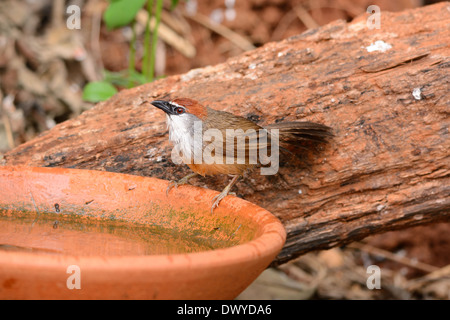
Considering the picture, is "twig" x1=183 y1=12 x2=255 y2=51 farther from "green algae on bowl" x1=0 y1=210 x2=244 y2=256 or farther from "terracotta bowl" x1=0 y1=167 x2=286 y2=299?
"green algae on bowl" x1=0 y1=210 x2=244 y2=256

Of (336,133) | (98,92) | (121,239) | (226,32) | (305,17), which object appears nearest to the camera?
(121,239)

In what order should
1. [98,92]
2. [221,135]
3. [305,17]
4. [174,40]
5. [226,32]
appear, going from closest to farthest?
[221,135]
[98,92]
[305,17]
[226,32]
[174,40]

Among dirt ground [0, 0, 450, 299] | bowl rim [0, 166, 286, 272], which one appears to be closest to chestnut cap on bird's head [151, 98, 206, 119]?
bowl rim [0, 166, 286, 272]

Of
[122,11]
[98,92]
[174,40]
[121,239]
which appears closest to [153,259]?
[121,239]

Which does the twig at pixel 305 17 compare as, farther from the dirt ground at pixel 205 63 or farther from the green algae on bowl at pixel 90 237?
the green algae on bowl at pixel 90 237

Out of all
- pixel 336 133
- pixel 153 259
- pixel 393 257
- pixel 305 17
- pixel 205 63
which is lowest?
pixel 153 259

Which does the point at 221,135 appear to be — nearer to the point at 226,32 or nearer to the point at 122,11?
the point at 122,11
